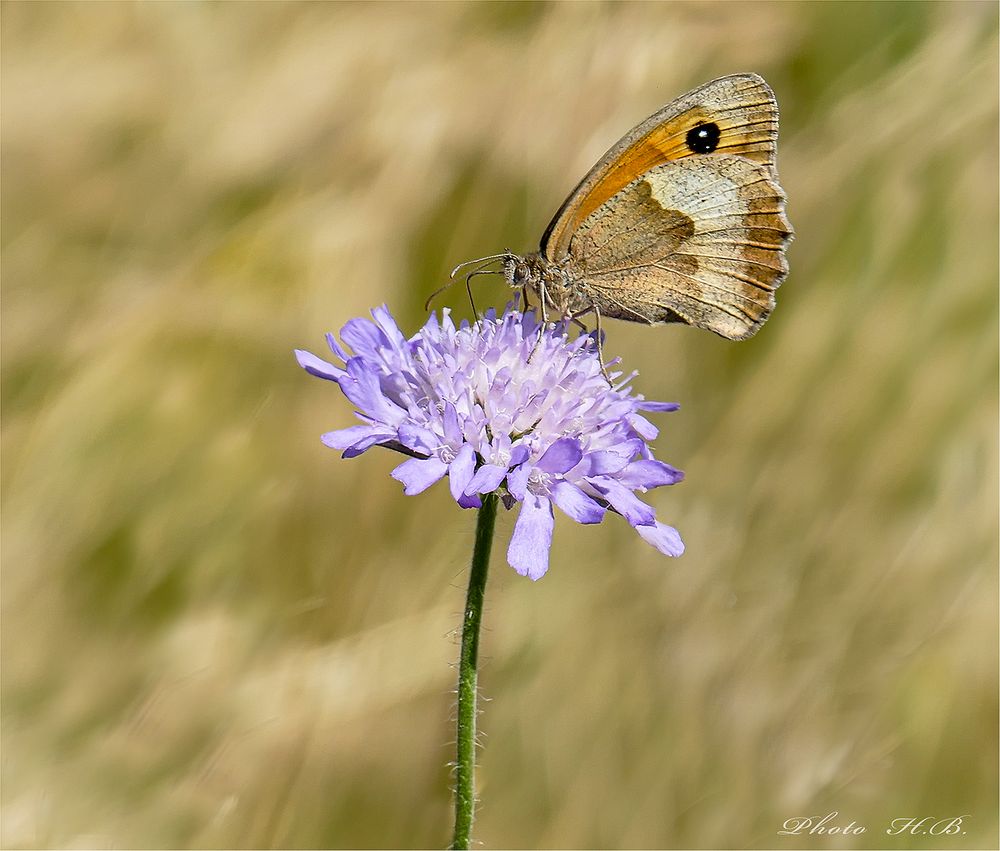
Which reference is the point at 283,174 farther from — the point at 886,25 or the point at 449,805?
the point at 886,25

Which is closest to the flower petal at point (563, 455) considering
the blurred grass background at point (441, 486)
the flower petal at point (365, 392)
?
the flower petal at point (365, 392)

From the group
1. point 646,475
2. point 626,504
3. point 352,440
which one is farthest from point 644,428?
point 352,440

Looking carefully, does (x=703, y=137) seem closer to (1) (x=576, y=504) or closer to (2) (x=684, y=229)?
(2) (x=684, y=229)

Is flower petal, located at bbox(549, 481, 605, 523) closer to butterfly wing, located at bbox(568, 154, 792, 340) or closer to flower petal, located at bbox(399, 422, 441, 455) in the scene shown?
flower petal, located at bbox(399, 422, 441, 455)

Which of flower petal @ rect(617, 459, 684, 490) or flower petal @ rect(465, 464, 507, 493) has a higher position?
flower petal @ rect(617, 459, 684, 490)

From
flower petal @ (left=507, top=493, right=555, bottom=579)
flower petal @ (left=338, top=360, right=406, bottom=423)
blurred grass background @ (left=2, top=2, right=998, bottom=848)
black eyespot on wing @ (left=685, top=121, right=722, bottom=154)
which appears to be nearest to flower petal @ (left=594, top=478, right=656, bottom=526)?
flower petal @ (left=507, top=493, right=555, bottom=579)

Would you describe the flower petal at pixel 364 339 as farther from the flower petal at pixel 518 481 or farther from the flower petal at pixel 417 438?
the flower petal at pixel 518 481

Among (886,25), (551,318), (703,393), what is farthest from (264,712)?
(886,25)
